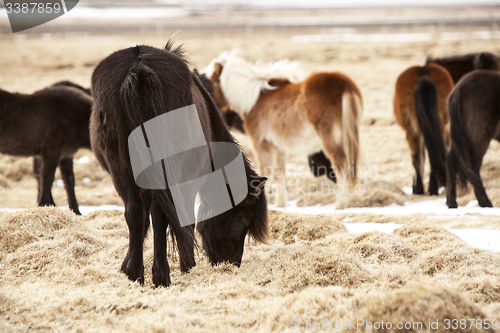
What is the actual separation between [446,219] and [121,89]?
381cm

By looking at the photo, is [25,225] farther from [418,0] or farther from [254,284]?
[418,0]

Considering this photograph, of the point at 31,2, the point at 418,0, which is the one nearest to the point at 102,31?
the point at 31,2

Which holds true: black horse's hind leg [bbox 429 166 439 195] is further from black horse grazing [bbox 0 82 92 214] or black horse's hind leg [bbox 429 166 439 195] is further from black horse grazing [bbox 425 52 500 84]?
black horse grazing [bbox 0 82 92 214]

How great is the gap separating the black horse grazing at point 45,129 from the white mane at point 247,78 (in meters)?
2.58

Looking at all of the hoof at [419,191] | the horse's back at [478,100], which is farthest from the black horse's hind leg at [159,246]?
the hoof at [419,191]

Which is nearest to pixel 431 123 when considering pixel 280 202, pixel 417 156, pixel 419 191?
pixel 417 156

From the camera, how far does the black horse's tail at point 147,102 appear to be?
2.68 metres

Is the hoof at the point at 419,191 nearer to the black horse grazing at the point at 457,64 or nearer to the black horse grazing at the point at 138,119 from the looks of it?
the black horse grazing at the point at 457,64

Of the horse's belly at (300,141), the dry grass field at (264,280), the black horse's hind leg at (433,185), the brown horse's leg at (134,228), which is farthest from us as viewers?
the black horse's hind leg at (433,185)

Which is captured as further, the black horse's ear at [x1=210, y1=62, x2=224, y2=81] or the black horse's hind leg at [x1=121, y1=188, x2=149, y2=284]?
the black horse's ear at [x1=210, y1=62, x2=224, y2=81]

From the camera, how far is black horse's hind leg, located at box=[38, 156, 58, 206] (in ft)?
19.1

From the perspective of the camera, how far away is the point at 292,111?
22.9 feet

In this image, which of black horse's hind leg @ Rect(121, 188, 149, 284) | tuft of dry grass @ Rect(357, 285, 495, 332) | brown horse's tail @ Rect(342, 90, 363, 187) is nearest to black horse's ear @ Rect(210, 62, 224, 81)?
brown horse's tail @ Rect(342, 90, 363, 187)

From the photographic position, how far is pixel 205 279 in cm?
297
